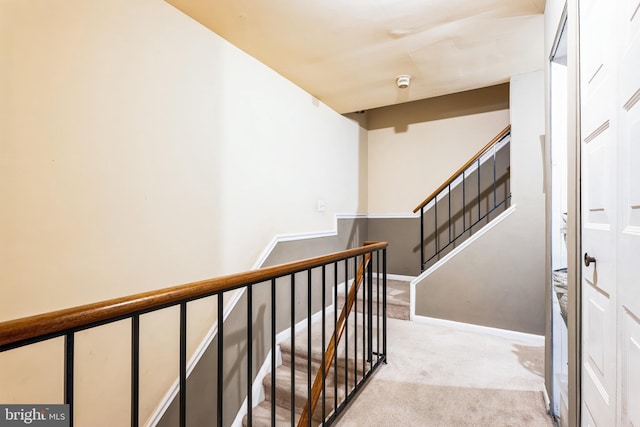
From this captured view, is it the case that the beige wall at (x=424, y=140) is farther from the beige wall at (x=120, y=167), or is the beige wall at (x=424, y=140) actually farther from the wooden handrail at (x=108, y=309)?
the wooden handrail at (x=108, y=309)

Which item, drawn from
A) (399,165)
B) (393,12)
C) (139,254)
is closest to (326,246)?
(399,165)

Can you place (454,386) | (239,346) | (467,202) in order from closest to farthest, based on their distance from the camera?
1. (454,386)
2. (239,346)
3. (467,202)

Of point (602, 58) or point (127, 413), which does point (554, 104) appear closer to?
point (602, 58)

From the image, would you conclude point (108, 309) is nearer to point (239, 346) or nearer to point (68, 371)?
point (68, 371)

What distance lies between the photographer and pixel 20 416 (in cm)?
69

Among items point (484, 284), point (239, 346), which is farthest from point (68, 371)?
point (484, 284)

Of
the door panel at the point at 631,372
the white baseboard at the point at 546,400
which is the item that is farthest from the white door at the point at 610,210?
the white baseboard at the point at 546,400

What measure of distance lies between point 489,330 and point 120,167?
3.22m

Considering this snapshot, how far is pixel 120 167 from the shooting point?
1666 millimetres

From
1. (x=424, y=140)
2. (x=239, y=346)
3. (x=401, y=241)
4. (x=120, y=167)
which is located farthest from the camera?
(x=401, y=241)

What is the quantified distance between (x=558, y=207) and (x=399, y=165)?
7.87 feet

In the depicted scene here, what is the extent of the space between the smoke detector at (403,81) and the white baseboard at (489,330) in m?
2.31

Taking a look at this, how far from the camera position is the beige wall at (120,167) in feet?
4.34

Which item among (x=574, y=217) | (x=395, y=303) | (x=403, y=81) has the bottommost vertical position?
(x=395, y=303)
